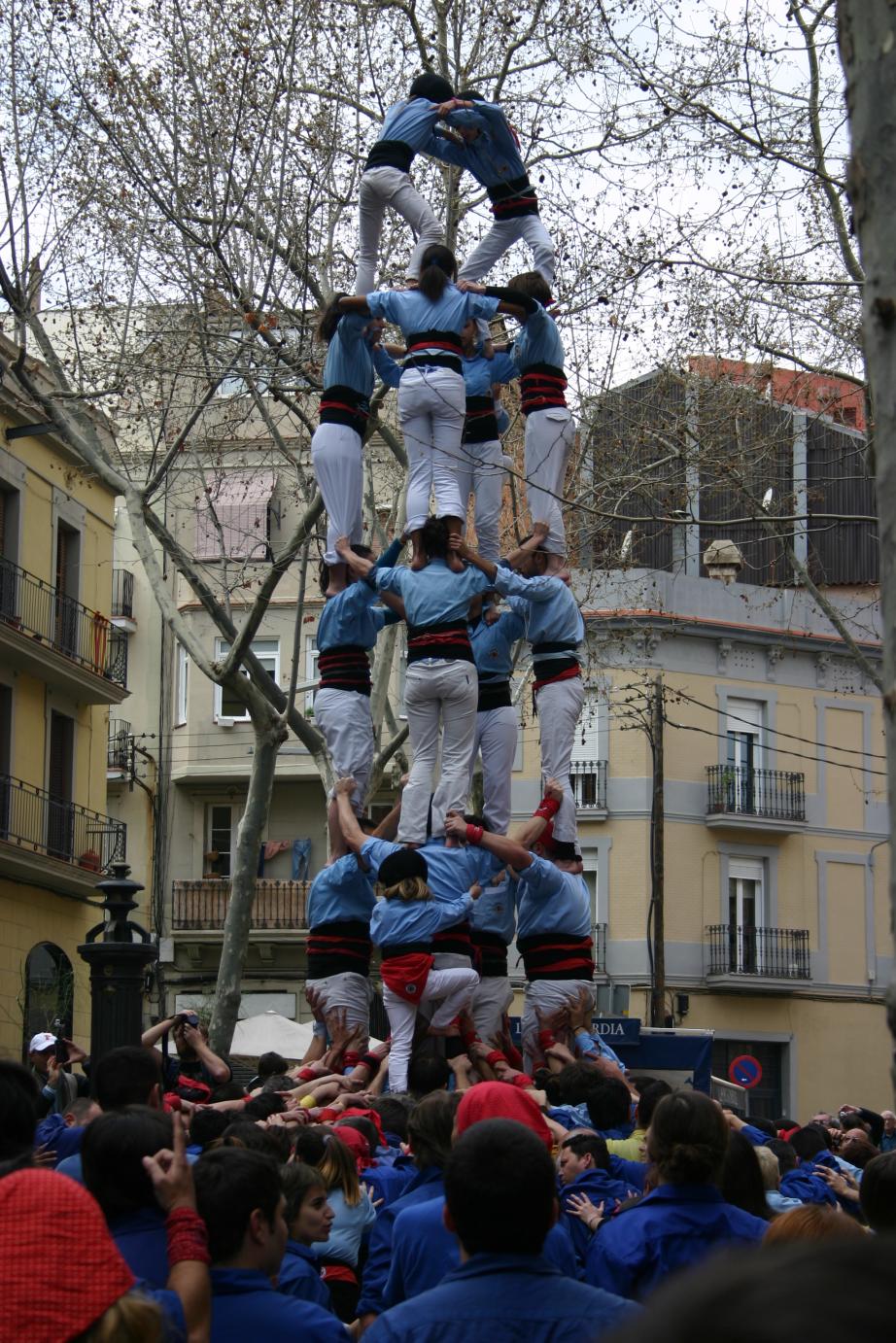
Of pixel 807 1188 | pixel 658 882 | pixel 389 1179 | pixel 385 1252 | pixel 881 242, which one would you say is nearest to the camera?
pixel 881 242

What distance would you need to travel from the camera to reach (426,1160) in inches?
216

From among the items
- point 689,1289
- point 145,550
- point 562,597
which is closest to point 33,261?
point 145,550

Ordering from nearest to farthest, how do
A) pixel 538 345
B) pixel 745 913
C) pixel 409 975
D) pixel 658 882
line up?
pixel 409 975 < pixel 538 345 < pixel 658 882 < pixel 745 913

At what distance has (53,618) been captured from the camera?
29.4m

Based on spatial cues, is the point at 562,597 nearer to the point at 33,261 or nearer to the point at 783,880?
the point at 33,261

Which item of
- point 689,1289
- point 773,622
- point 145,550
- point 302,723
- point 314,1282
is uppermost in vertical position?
point 773,622

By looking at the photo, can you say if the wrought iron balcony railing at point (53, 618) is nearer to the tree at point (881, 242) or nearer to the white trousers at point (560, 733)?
the white trousers at point (560, 733)

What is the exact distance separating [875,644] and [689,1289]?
36.4m

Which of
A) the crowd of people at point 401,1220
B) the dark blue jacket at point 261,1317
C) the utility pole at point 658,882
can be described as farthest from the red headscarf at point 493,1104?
the utility pole at point 658,882

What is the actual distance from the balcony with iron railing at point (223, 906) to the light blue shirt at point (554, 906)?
23993 millimetres

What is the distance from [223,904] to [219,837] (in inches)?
89.6

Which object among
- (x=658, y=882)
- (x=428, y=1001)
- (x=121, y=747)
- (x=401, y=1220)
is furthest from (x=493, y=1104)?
(x=121, y=747)

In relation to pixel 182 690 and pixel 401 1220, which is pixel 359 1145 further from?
pixel 182 690

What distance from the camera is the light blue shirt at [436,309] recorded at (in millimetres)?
13320
